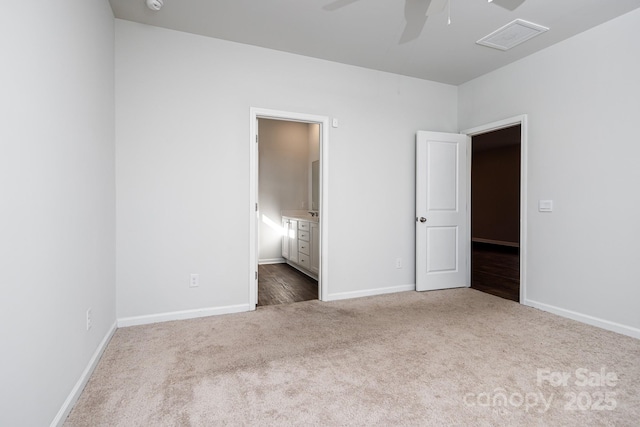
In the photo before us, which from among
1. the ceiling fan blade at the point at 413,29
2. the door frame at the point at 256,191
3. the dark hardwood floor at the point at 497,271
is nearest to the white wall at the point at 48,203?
the door frame at the point at 256,191

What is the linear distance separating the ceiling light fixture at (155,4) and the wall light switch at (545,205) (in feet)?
13.0

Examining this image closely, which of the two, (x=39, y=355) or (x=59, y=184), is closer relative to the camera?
(x=39, y=355)

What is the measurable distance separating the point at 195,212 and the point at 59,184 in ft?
4.85

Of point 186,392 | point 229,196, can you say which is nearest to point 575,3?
point 229,196

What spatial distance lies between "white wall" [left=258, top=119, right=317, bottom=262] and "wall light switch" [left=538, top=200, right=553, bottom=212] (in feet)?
12.7

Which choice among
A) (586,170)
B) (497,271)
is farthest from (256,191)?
(497,271)

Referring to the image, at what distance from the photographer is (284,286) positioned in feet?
14.1

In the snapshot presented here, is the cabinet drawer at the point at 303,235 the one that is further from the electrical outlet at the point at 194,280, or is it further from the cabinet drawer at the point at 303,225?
the electrical outlet at the point at 194,280

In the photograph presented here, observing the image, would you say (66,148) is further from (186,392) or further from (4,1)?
(186,392)

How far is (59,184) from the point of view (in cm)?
161

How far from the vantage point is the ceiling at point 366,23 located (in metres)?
2.59

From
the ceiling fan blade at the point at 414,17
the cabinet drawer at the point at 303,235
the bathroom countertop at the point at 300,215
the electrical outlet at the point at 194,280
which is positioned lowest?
the electrical outlet at the point at 194,280

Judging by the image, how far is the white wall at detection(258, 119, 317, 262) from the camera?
6020 mm

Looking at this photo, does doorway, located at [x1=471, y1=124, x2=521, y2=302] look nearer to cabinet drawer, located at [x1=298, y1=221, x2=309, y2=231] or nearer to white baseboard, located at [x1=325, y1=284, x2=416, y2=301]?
white baseboard, located at [x1=325, y1=284, x2=416, y2=301]
